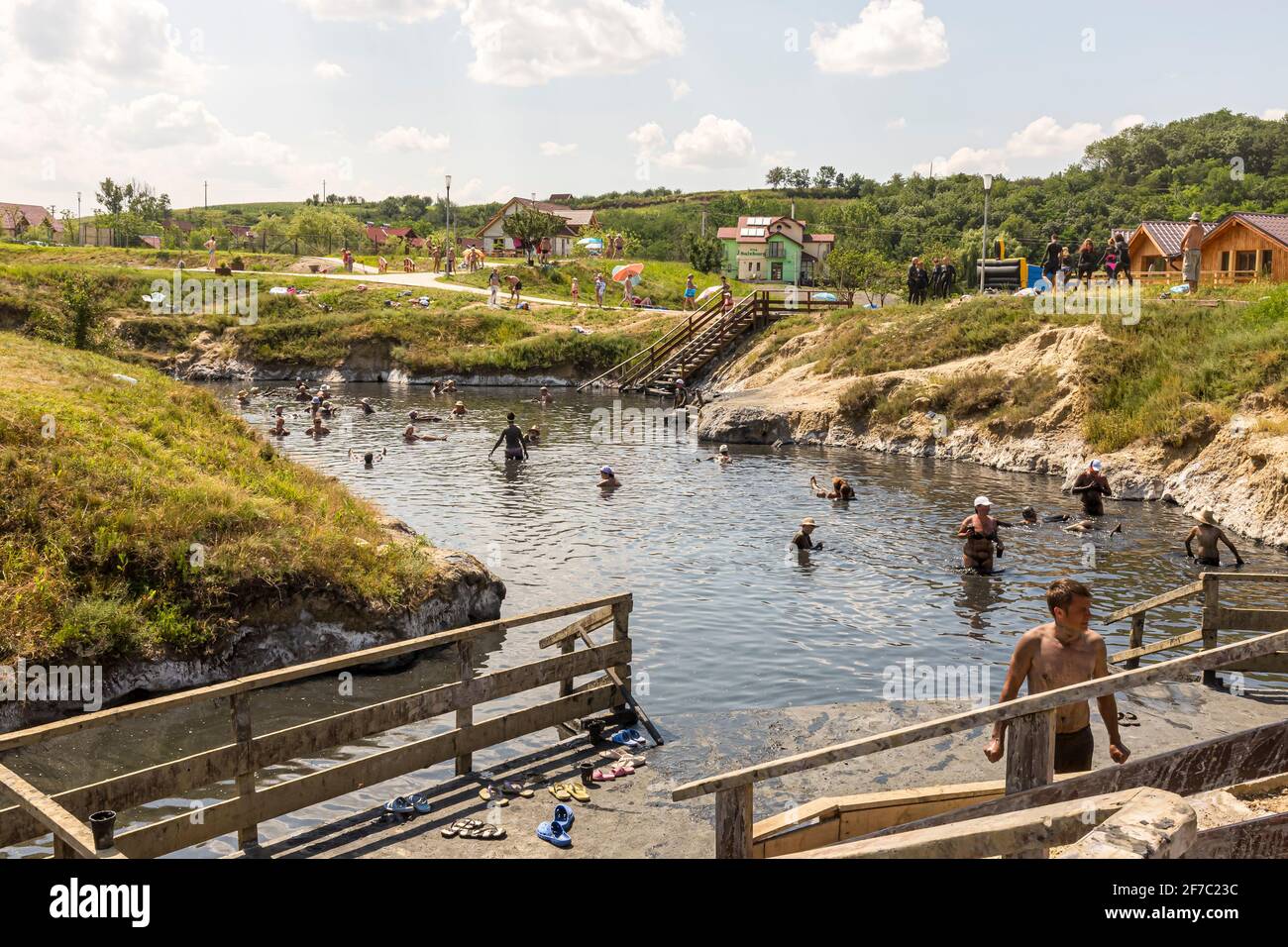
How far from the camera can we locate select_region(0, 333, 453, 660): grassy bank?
45.0 feet

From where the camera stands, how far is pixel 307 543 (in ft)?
53.0

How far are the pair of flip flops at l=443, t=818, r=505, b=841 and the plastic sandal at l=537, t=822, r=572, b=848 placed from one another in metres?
0.36

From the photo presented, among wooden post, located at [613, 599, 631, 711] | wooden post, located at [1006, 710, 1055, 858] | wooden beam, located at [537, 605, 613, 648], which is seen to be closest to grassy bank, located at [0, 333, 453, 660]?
wooden beam, located at [537, 605, 613, 648]

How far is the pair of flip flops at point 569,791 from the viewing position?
10.5m

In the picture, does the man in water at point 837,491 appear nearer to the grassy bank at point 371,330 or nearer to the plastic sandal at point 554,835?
the plastic sandal at point 554,835

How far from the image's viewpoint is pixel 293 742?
32.9 ft

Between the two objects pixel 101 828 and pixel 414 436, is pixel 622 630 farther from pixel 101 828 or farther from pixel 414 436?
pixel 414 436

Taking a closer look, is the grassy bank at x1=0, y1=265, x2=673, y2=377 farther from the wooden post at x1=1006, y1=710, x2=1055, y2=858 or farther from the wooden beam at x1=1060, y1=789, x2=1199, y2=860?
the wooden beam at x1=1060, y1=789, x2=1199, y2=860

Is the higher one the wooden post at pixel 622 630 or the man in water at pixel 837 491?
the man in water at pixel 837 491

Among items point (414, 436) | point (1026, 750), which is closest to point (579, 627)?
point (1026, 750)

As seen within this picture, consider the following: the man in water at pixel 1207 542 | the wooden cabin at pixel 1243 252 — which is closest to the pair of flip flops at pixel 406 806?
the man in water at pixel 1207 542

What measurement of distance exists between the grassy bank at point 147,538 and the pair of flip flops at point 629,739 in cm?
528

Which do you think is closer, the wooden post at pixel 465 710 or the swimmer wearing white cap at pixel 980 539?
the wooden post at pixel 465 710

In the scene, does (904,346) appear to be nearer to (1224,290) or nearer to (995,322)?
(995,322)
